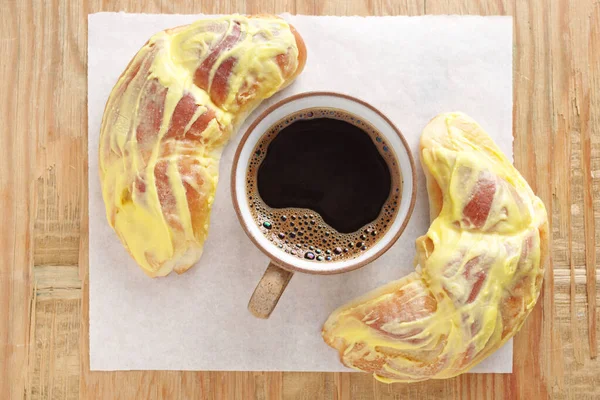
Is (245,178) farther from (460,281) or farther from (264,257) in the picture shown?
(460,281)

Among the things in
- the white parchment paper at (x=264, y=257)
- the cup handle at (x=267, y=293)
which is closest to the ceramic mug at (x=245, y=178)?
the cup handle at (x=267, y=293)

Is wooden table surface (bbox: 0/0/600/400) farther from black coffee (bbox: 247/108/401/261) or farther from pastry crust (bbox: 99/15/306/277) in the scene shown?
black coffee (bbox: 247/108/401/261)

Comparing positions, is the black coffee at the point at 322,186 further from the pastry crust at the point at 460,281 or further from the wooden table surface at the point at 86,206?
the wooden table surface at the point at 86,206

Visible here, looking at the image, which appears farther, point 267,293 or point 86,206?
point 86,206

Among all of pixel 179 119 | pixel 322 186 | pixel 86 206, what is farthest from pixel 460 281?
pixel 86 206

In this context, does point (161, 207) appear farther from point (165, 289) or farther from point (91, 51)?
point (91, 51)
